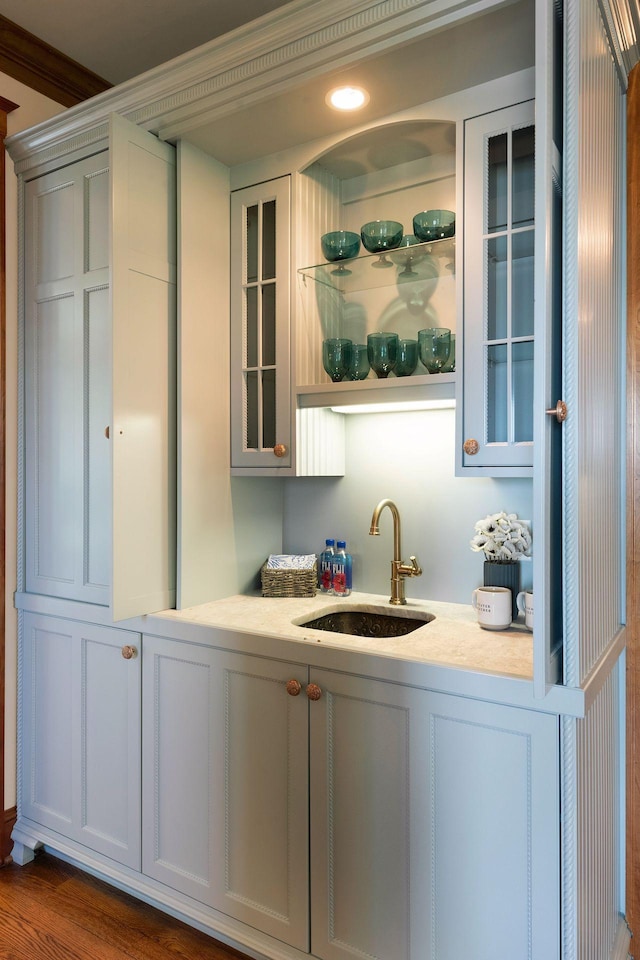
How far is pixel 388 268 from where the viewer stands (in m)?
2.01

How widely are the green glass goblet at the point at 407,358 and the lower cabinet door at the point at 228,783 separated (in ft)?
2.98

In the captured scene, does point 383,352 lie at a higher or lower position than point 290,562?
higher

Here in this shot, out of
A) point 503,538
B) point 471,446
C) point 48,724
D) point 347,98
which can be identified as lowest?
point 48,724

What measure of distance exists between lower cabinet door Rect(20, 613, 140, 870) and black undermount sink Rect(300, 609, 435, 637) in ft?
1.94

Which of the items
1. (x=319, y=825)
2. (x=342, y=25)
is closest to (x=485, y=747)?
(x=319, y=825)

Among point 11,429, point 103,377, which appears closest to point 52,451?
point 11,429

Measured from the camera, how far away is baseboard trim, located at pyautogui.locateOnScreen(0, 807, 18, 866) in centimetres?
224

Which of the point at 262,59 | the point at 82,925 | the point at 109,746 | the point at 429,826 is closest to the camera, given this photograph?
the point at 429,826

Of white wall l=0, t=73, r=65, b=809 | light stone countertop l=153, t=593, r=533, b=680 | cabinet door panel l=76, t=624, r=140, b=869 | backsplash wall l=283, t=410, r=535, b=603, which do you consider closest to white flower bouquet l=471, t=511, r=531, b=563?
backsplash wall l=283, t=410, r=535, b=603

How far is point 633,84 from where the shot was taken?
5.88ft

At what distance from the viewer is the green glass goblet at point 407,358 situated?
1.93 metres

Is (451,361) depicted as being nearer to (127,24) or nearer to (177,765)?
(177,765)

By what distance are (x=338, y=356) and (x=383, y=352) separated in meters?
0.15

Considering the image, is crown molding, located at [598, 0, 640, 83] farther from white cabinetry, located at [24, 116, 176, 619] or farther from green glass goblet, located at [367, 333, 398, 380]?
white cabinetry, located at [24, 116, 176, 619]
